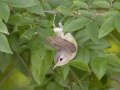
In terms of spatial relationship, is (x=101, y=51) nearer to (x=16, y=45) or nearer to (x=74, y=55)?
(x=74, y=55)

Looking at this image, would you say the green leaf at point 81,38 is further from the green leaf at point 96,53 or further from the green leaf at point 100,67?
the green leaf at point 100,67

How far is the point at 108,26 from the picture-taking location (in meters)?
2.05

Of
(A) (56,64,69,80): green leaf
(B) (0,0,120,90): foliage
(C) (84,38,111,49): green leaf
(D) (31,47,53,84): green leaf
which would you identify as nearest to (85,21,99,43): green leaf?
(B) (0,0,120,90): foliage

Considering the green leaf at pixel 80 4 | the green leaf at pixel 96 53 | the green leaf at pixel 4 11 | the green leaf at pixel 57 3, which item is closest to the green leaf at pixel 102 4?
the green leaf at pixel 80 4

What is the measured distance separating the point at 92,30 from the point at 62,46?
48 centimetres

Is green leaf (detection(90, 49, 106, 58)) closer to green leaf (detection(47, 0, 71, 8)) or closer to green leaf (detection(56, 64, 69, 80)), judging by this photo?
green leaf (detection(56, 64, 69, 80))

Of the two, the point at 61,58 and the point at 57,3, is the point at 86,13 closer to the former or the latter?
the point at 57,3

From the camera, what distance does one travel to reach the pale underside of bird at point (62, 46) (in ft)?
8.13

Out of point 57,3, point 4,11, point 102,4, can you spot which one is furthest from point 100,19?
point 4,11

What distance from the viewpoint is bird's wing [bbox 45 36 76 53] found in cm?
248

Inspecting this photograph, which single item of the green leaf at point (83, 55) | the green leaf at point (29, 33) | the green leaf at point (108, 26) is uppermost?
the green leaf at point (108, 26)

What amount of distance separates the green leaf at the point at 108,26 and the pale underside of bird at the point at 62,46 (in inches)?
18.4

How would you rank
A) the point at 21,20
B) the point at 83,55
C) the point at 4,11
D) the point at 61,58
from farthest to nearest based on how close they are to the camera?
the point at 83,55 → the point at 61,58 → the point at 21,20 → the point at 4,11

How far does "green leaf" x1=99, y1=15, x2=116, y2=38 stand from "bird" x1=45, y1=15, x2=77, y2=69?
0.46 m
